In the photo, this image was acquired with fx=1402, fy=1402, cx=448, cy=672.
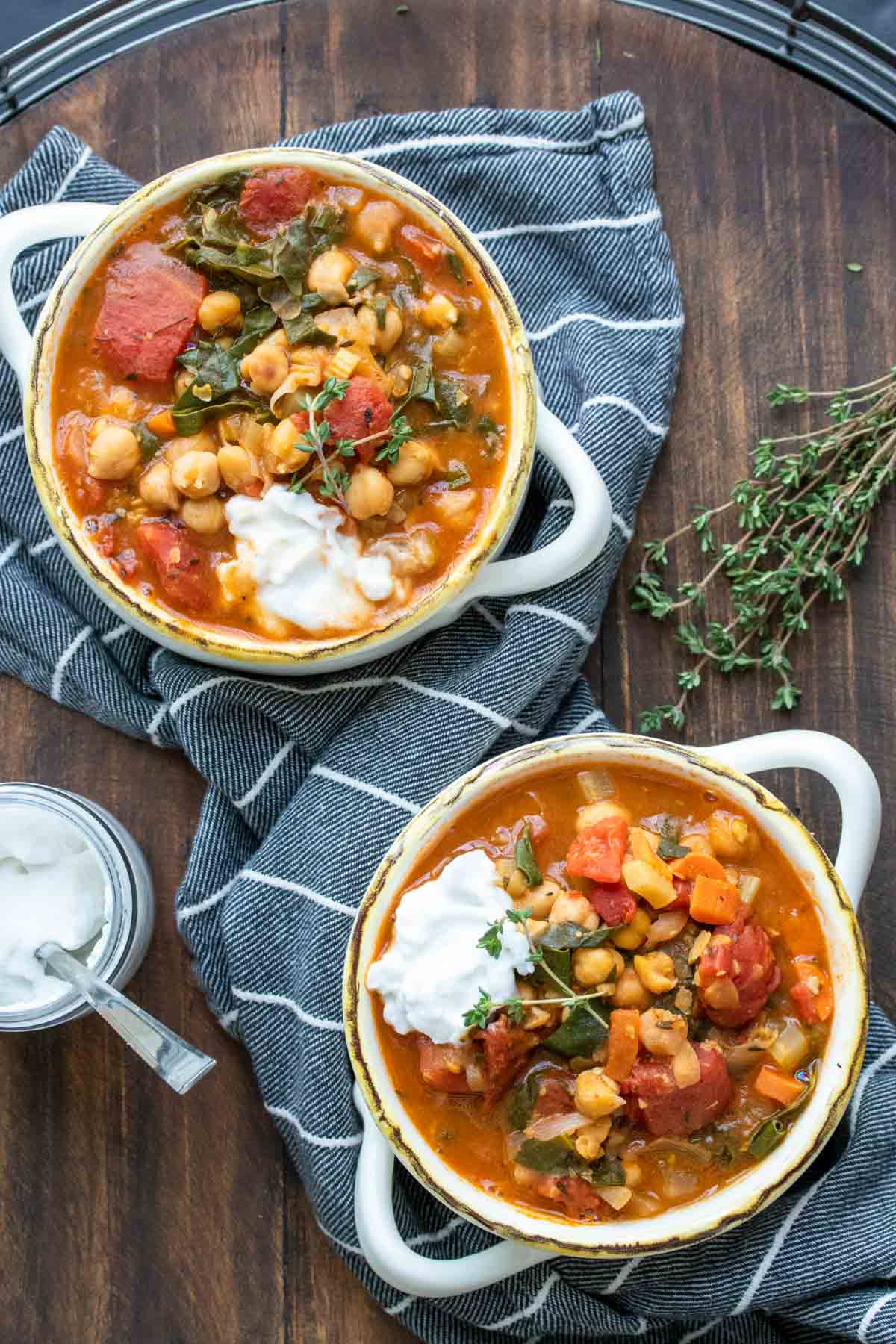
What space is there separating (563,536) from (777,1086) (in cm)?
120

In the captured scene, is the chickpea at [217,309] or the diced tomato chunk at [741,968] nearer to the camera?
the diced tomato chunk at [741,968]

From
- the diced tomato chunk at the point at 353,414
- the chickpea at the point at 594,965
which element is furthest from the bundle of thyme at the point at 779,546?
the diced tomato chunk at the point at 353,414

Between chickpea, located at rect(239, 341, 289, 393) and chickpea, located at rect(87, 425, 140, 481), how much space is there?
276 millimetres

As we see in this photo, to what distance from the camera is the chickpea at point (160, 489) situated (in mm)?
2930

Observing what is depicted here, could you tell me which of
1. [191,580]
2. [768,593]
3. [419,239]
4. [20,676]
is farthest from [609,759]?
[20,676]

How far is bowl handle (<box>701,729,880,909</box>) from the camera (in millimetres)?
2781

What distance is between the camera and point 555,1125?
2758mm

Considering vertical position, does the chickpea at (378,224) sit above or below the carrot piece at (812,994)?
above

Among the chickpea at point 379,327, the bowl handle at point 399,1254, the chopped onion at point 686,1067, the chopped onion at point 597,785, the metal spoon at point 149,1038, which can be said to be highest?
the chickpea at point 379,327

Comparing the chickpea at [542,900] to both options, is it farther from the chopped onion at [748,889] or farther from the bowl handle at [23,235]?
the bowl handle at [23,235]

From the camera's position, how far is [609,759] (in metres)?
2.84

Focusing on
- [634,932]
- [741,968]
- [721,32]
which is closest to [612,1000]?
[634,932]

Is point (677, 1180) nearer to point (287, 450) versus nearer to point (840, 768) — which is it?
point (840, 768)

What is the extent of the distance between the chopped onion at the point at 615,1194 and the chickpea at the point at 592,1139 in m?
0.06
